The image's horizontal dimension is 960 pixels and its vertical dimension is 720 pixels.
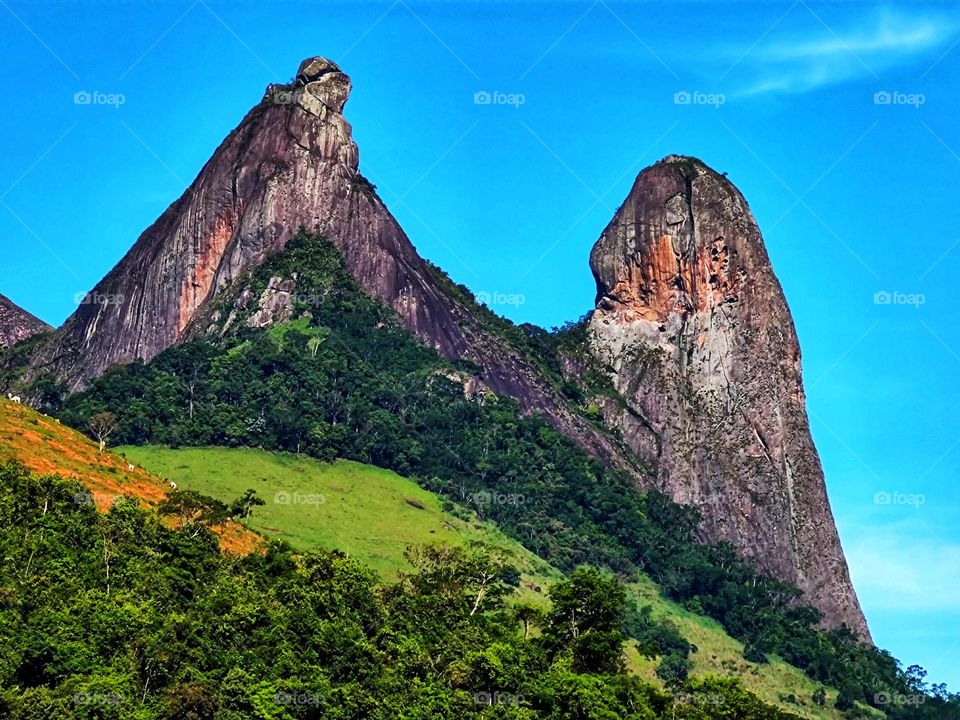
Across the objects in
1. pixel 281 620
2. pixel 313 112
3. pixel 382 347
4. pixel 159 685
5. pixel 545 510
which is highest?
pixel 313 112

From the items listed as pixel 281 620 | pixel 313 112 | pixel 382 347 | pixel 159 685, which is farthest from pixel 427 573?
pixel 313 112

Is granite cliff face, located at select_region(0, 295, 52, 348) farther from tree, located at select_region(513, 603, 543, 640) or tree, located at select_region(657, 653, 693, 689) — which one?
tree, located at select_region(513, 603, 543, 640)

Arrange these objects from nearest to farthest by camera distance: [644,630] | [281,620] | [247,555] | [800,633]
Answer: [281,620] < [247,555] < [644,630] < [800,633]

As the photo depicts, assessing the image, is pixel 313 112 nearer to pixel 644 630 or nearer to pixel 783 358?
pixel 783 358

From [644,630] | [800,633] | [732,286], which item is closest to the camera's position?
[644,630]

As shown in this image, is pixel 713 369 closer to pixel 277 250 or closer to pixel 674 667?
pixel 277 250

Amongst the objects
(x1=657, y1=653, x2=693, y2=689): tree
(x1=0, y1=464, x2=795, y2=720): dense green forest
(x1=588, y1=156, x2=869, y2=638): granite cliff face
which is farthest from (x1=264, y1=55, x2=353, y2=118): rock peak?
(x1=0, y1=464, x2=795, y2=720): dense green forest

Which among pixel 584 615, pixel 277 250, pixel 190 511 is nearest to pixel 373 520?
pixel 190 511
